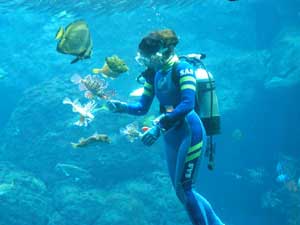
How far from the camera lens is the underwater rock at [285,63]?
64.8 ft

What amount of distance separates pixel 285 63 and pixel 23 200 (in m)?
15.4

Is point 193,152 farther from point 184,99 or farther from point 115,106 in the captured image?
point 115,106

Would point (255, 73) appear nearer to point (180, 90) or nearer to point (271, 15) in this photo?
point (271, 15)

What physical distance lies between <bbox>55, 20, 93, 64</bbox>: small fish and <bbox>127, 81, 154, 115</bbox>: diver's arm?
1.22 m

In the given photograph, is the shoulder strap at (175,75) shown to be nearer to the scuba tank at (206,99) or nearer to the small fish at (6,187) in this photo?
the scuba tank at (206,99)

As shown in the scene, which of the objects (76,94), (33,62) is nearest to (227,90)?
(76,94)

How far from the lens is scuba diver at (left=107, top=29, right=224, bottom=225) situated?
480 centimetres

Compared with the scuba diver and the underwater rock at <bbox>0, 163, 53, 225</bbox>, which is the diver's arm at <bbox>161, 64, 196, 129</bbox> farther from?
the underwater rock at <bbox>0, 163, 53, 225</bbox>

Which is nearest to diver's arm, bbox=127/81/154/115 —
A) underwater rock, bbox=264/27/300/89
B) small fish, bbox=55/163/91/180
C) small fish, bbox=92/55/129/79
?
small fish, bbox=92/55/129/79

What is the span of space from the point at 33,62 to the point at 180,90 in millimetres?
22594

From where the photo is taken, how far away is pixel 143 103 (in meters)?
6.00

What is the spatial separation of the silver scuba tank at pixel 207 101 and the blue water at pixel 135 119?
30.0 ft

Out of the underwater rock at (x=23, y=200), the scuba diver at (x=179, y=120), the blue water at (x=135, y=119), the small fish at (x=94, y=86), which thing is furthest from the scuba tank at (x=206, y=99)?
the underwater rock at (x=23, y=200)

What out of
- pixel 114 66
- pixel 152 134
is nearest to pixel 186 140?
pixel 152 134
